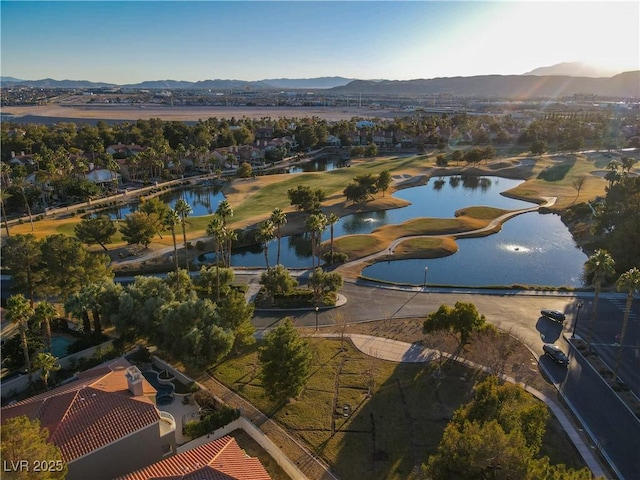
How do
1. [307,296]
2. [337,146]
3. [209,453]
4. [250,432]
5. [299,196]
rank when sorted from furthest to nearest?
1. [337,146]
2. [299,196]
3. [307,296]
4. [250,432]
5. [209,453]

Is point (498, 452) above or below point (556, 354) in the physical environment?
above

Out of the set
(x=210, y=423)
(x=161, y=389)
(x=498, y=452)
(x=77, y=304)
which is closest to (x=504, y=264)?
(x=498, y=452)

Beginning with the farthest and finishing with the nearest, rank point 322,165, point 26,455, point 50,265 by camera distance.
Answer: point 322,165 < point 50,265 < point 26,455

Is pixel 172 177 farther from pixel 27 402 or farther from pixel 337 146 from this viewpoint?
pixel 27 402

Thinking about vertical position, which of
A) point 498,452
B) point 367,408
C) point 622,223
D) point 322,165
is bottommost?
point 367,408

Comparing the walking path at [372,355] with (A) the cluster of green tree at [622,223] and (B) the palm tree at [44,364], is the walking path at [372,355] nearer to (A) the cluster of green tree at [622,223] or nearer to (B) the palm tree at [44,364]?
(B) the palm tree at [44,364]

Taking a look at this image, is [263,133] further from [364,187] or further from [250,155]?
[364,187]

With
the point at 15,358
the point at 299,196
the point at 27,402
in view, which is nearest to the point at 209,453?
the point at 27,402
